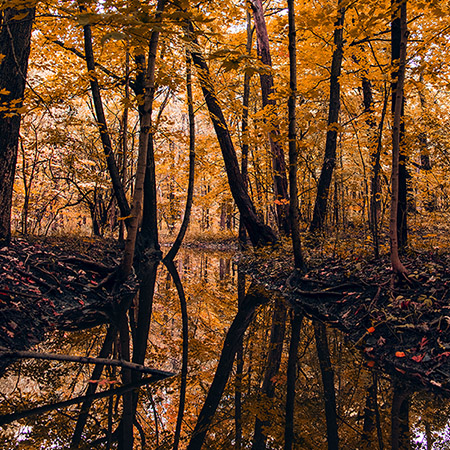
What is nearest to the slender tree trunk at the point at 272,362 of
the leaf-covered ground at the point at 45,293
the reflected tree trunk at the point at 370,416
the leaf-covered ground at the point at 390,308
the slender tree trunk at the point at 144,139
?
the leaf-covered ground at the point at 390,308

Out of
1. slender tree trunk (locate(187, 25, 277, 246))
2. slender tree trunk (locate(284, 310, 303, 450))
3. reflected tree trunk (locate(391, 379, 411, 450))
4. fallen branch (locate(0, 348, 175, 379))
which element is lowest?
slender tree trunk (locate(284, 310, 303, 450))

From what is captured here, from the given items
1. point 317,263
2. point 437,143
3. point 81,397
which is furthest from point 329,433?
point 437,143

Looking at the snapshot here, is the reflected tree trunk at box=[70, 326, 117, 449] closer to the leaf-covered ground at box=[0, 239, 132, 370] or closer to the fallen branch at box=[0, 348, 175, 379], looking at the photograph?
the fallen branch at box=[0, 348, 175, 379]

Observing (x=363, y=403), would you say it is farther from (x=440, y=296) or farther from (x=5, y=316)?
(x=5, y=316)

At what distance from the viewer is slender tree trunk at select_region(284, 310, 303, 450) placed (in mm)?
2639

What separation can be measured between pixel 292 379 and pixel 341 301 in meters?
2.18

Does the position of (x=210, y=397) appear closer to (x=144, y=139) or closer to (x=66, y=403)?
(x=66, y=403)

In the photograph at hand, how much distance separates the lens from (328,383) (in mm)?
3504

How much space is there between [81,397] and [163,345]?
5.10ft

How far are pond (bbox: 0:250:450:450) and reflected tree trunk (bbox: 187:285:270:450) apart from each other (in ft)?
0.08

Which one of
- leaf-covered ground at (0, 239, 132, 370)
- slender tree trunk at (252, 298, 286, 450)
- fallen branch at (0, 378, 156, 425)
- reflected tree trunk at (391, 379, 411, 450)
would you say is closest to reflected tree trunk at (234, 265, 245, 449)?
slender tree trunk at (252, 298, 286, 450)

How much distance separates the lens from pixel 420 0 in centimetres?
500

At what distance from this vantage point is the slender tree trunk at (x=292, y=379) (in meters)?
2.64

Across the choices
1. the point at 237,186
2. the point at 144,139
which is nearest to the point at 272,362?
the point at 144,139
